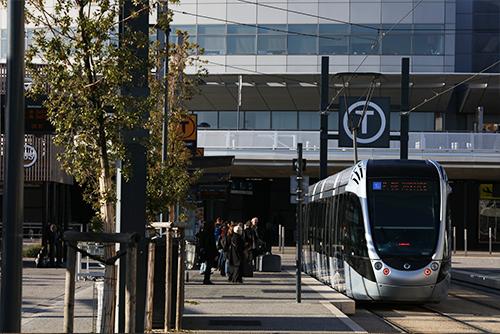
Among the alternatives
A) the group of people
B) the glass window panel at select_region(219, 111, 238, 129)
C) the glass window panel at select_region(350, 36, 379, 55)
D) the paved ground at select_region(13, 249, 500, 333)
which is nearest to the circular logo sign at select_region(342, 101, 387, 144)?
the group of people

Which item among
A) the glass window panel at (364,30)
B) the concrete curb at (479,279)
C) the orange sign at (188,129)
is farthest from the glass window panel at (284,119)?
the orange sign at (188,129)

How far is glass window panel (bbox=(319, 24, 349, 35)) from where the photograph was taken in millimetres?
52447

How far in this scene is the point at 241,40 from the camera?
5294 centimetres

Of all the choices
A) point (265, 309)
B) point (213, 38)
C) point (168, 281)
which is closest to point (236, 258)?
point (265, 309)

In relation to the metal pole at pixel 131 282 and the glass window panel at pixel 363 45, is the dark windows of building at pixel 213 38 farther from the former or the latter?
the metal pole at pixel 131 282

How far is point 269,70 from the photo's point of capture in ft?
172

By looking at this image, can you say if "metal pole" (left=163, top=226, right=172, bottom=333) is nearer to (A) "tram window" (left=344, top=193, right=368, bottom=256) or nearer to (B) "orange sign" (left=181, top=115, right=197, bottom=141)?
(A) "tram window" (left=344, top=193, right=368, bottom=256)

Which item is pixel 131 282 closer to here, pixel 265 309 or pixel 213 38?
pixel 265 309

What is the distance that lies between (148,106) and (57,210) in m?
26.0

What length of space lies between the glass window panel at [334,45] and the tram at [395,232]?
32.7m

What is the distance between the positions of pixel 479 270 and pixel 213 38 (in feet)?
77.4

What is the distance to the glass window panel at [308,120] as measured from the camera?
58.3 meters

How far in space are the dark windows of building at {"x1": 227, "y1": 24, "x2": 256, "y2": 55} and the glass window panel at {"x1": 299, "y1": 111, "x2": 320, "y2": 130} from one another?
290 inches

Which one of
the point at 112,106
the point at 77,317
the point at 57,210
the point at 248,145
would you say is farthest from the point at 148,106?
the point at 248,145
